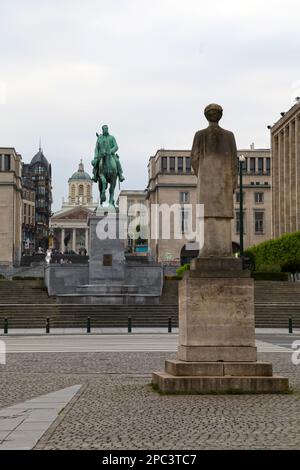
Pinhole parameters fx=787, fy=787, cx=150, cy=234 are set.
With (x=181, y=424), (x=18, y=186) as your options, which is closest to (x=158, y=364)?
(x=181, y=424)

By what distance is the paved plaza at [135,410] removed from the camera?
9016 millimetres

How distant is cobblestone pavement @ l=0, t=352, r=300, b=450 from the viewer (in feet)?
29.3

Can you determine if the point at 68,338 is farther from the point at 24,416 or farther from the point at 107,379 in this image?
the point at 24,416

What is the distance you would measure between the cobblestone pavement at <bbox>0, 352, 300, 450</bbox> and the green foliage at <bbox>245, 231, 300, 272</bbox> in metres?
54.2

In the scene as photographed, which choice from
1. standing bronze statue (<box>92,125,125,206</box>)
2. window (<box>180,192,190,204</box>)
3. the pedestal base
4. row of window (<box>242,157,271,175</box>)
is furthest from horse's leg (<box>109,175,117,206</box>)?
row of window (<box>242,157,271,175</box>)

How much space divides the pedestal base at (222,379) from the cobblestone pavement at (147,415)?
28cm

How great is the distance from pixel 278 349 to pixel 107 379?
10.6m

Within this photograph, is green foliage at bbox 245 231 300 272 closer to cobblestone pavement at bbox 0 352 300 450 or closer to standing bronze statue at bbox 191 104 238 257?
cobblestone pavement at bbox 0 352 300 450

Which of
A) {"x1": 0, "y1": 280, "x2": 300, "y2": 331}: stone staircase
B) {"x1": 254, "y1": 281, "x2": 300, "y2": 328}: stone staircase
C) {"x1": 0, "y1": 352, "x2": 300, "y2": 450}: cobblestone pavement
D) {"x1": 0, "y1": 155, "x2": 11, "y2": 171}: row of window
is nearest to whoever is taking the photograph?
{"x1": 0, "y1": 352, "x2": 300, "y2": 450}: cobblestone pavement

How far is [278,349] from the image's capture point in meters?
25.7

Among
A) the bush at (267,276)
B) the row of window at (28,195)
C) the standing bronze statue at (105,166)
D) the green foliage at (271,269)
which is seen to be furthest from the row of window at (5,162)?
the standing bronze statue at (105,166)

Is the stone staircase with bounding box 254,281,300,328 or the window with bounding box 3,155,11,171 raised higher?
the window with bounding box 3,155,11,171

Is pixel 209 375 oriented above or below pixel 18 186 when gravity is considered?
below

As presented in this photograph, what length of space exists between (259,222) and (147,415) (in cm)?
12353
